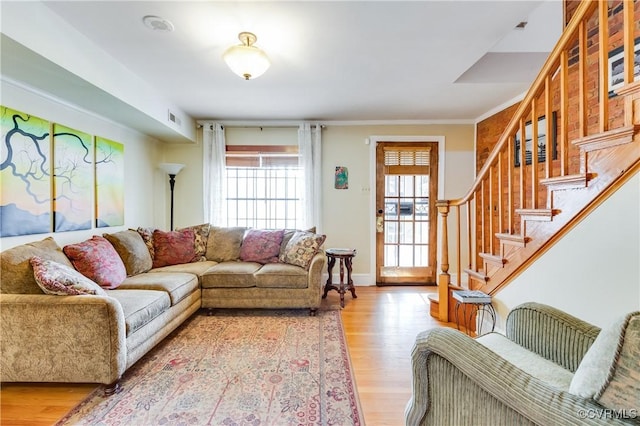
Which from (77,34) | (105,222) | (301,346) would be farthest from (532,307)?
(105,222)

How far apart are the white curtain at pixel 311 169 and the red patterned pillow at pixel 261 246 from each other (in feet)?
2.16

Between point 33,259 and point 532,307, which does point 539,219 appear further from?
point 33,259

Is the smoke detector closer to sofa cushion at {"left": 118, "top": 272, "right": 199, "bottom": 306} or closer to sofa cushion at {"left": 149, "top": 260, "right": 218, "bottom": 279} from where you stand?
sofa cushion at {"left": 118, "top": 272, "right": 199, "bottom": 306}

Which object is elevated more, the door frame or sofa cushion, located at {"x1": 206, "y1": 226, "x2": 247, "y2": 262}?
the door frame

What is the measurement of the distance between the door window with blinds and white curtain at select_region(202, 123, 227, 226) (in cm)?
14

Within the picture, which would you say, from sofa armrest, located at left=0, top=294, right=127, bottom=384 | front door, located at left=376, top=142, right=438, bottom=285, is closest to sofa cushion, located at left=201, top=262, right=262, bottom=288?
sofa armrest, located at left=0, top=294, right=127, bottom=384

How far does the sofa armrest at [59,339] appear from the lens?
178 cm

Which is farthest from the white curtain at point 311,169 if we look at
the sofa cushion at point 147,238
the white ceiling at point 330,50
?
the sofa cushion at point 147,238

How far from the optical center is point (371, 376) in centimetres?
200

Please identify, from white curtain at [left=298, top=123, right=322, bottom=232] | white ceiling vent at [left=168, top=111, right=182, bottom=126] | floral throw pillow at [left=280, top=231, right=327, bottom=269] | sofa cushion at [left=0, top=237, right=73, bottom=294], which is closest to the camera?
sofa cushion at [left=0, top=237, right=73, bottom=294]

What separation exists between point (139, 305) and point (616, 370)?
2539mm

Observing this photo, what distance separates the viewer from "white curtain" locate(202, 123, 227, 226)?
412 cm

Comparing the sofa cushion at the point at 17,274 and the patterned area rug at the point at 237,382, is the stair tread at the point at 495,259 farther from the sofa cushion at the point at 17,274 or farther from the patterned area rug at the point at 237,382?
the sofa cushion at the point at 17,274

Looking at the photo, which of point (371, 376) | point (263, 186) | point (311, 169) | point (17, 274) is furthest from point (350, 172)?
point (17, 274)
